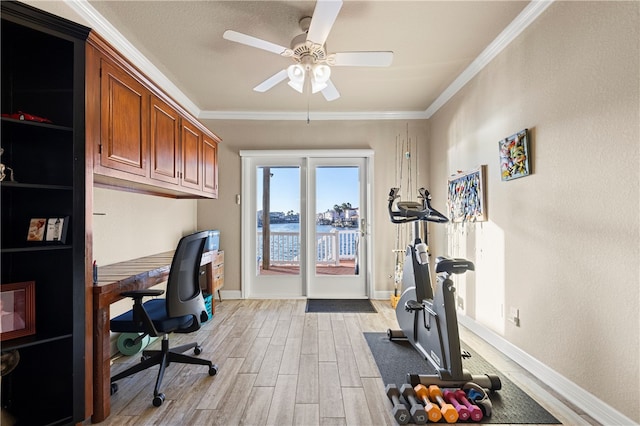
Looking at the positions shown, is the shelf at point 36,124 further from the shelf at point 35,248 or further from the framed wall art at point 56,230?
the shelf at point 35,248

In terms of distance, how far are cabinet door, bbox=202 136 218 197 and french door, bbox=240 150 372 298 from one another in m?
0.49

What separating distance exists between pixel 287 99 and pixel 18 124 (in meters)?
2.70

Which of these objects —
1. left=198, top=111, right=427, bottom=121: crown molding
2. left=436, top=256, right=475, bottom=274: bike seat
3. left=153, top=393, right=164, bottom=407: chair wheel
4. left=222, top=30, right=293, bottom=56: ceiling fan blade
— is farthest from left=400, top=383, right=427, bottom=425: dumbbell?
left=198, top=111, right=427, bottom=121: crown molding

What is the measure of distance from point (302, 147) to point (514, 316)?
3.14 metres

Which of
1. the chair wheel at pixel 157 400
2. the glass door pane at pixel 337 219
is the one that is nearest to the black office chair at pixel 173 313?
the chair wheel at pixel 157 400

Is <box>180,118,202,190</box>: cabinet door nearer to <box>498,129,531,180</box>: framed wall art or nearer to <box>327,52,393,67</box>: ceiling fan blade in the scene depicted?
<box>327,52,393,67</box>: ceiling fan blade

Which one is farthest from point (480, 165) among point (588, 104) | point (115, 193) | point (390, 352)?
point (115, 193)

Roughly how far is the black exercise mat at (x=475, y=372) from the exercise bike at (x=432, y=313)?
12 centimetres

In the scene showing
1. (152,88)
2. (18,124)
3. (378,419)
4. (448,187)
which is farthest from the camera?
(448,187)

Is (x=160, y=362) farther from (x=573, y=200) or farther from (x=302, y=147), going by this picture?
(x=302, y=147)

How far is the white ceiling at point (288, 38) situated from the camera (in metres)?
2.17

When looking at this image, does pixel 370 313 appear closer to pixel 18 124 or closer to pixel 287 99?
pixel 287 99

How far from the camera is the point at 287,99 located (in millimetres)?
3799

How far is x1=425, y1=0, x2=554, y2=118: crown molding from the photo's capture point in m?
2.13
